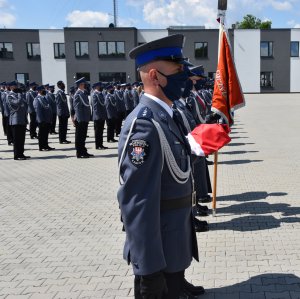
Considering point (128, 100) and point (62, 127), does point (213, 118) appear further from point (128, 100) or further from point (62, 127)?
point (128, 100)

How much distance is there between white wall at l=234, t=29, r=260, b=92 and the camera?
45.9m

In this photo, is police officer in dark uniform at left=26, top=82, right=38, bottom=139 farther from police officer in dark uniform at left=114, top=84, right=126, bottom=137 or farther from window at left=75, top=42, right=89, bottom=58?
window at left=75, top=42, right=89, bottom=58

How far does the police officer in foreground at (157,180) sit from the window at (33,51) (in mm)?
44031

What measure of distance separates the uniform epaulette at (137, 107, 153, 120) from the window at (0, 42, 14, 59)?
4454cm

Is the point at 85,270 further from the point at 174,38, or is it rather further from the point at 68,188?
the point at 68,188

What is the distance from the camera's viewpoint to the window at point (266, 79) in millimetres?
47125

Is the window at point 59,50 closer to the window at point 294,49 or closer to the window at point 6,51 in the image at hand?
the window at point 6,51

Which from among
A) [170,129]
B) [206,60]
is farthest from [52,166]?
[206,60]

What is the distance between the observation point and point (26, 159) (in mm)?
11742

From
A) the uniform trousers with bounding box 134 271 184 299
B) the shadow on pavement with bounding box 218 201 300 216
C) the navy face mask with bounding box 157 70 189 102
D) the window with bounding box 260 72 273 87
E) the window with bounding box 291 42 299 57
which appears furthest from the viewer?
the window with bounding box 260 72 273 87

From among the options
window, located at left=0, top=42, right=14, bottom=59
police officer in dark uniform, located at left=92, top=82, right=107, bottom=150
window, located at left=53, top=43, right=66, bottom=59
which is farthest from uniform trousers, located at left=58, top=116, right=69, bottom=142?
window, located at left=0, top=42, right=14, bottom=59

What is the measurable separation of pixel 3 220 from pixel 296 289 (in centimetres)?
426

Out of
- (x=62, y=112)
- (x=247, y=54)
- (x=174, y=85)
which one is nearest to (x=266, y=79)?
(x=247, y=54)

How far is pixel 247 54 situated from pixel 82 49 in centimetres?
1784
